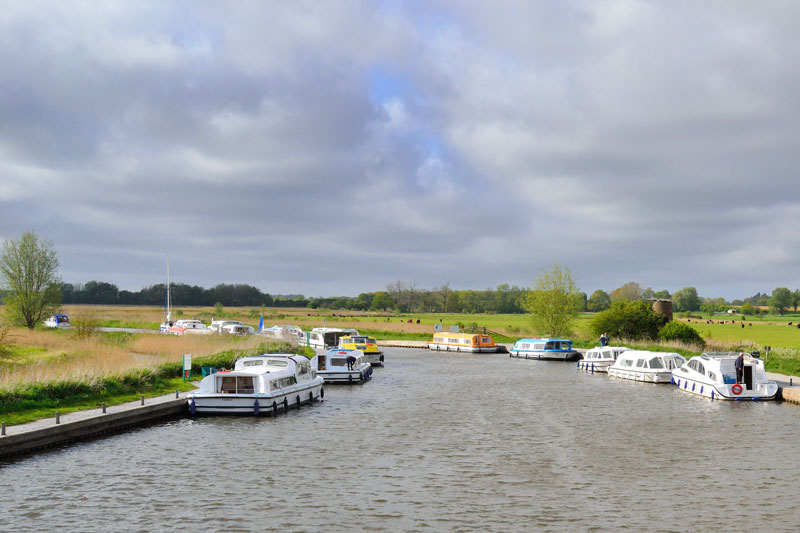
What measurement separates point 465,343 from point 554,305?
14.2 metres

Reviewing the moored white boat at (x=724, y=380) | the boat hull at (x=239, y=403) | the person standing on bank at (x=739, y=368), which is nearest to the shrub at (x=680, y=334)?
the moored white boat at (x=724, y=380)

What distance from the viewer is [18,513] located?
1847 cm

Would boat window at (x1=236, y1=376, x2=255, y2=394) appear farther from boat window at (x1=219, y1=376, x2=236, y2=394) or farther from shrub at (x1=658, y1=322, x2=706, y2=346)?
shrub at (x1=658, y1=322, x2=706, y2=346)

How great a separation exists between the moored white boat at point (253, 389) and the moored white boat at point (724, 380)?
24862mm

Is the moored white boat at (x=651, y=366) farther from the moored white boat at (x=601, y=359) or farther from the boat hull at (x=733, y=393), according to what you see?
the boat hull at (x=733, y=393)

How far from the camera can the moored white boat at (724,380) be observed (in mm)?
41125

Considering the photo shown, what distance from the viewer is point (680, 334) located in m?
68.4

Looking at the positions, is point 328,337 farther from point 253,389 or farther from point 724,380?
point 724,380

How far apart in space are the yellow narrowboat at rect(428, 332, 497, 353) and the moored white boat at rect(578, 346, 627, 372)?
72.7 feet

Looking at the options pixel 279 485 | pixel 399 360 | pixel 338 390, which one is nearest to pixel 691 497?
pixel 279 485

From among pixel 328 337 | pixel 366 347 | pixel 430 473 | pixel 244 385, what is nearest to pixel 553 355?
pixel 366 347

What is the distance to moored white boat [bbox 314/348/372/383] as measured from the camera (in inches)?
2046

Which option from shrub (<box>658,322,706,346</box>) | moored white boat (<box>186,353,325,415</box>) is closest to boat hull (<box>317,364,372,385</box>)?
moored white boat (<box>186,353,325,415</box>)

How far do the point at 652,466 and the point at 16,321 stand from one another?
77637 mm
